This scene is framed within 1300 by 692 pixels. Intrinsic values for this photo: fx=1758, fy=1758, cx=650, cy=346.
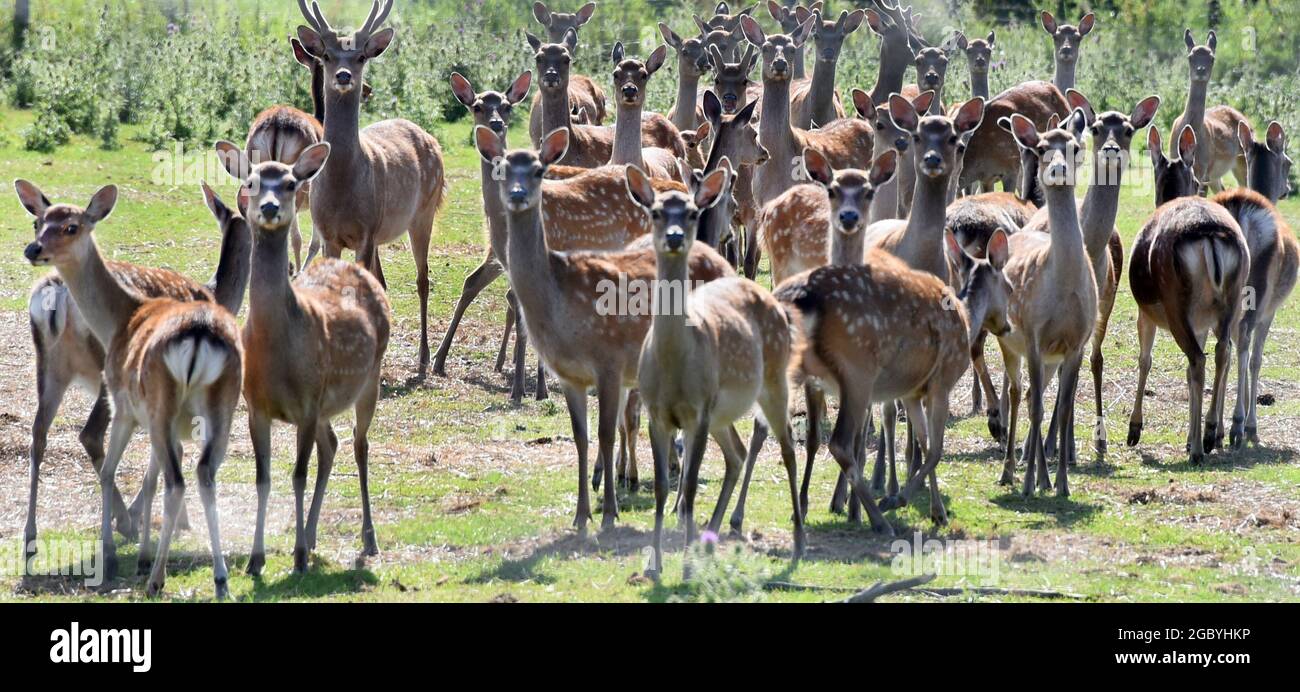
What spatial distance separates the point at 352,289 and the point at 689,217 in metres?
2.09

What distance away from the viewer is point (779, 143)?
15570 millimetres

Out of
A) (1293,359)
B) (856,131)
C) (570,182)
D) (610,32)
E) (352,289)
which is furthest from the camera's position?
(610,32)

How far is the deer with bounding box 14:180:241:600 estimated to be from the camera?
7.96m

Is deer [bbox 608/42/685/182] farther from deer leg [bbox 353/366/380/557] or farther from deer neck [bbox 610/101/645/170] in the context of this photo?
deer leg [bbox 353/366/380/557]

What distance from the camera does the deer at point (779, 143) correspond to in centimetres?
1535

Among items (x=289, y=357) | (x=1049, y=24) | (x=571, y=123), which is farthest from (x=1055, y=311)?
(x=1049, y=24)

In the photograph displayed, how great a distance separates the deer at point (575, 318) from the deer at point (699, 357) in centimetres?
66

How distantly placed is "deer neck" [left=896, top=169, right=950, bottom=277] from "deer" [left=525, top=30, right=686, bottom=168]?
4.27 metres

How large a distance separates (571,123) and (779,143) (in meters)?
1.95

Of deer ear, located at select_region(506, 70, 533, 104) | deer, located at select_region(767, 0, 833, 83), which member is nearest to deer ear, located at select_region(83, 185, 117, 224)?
deer ear, located at select_region(506, 70, 533, 104)
